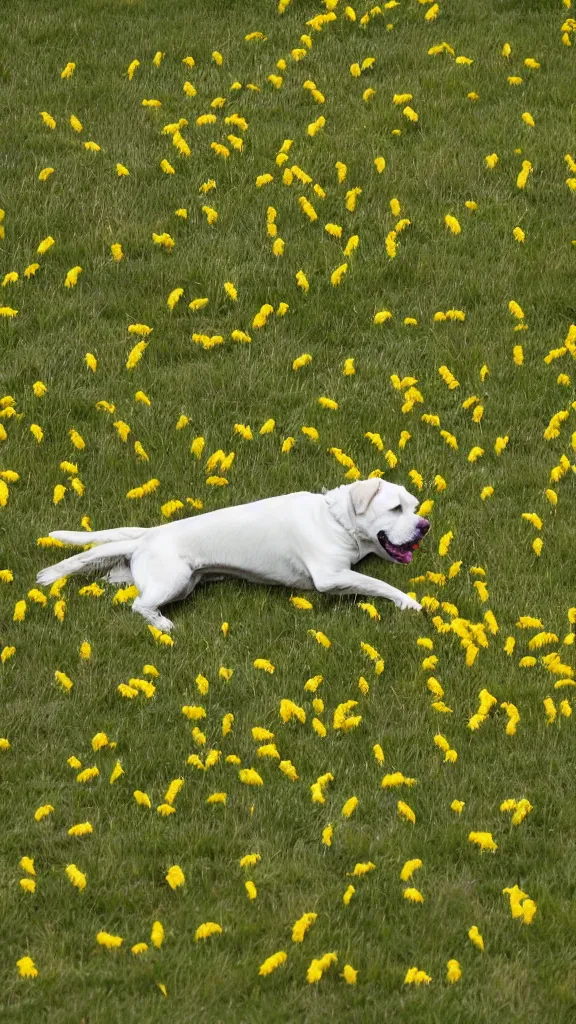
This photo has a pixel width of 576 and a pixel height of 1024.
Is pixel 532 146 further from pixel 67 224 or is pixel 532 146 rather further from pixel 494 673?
pixel 494 673

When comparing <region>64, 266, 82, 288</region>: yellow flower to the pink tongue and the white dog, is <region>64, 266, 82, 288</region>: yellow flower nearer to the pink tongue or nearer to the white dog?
the white dog

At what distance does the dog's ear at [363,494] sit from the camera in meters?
8.01

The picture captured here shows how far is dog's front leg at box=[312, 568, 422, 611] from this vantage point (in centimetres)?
808

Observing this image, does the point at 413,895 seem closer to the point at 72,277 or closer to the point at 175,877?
the point at 175,877

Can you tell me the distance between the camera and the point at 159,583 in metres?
7.99

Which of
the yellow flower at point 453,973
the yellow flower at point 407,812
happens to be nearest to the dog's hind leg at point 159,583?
the yellow flower at point 407,812

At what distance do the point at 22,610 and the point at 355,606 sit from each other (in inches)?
74.3

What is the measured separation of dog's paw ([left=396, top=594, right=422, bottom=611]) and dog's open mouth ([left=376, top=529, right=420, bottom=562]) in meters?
0.30

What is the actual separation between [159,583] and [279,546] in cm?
73

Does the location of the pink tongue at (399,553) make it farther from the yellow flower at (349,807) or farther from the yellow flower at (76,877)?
the yellow flower at (76,877)

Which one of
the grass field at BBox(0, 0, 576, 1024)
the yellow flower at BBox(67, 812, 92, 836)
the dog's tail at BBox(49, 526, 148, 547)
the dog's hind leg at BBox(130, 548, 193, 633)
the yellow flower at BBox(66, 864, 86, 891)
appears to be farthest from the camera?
the dog's tail at BBox(49, 526, 148, 547)

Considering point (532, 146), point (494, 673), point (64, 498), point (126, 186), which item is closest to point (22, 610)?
point (64, 498)

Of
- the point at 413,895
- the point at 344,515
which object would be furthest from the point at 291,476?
the point at 413,895

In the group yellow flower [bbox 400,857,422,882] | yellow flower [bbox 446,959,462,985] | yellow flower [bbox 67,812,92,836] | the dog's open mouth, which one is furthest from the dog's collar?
yellow flower [bbox 446,959,462,985]
